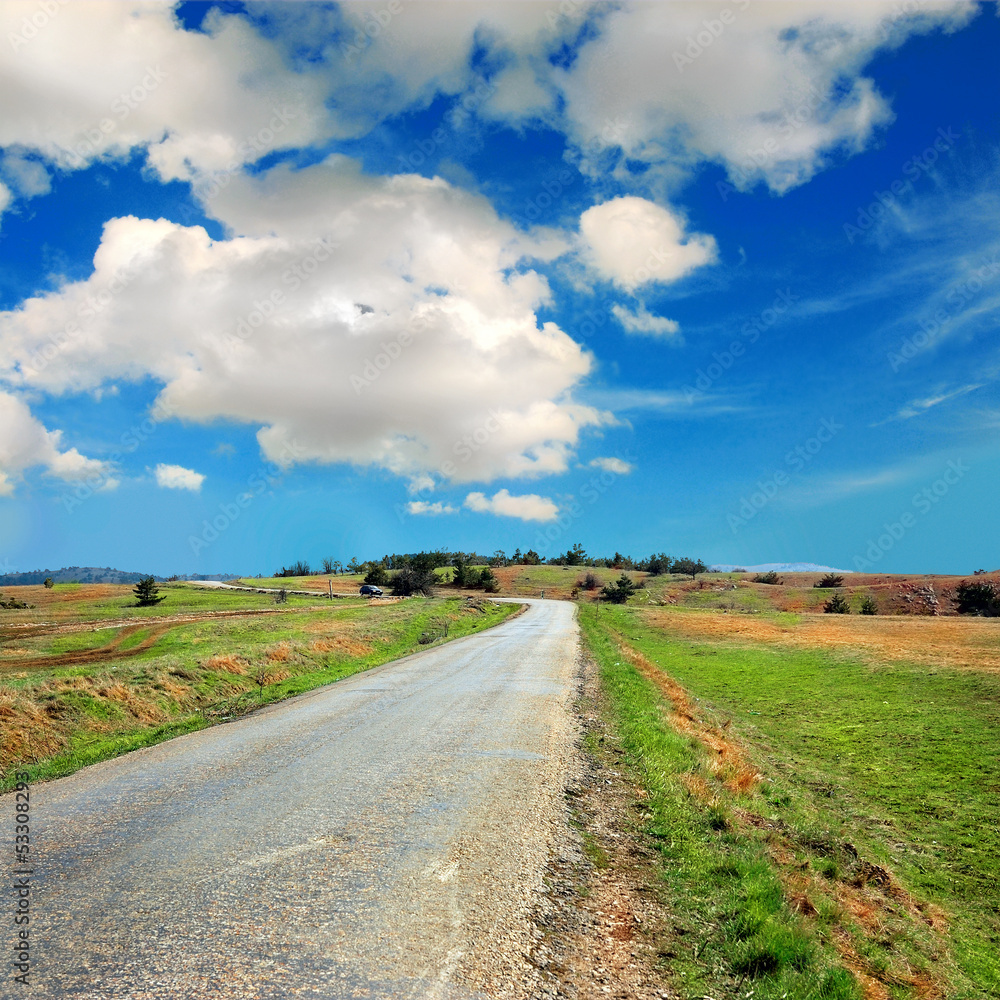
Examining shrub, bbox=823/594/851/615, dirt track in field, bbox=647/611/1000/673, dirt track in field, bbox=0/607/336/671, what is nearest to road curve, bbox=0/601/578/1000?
dirt track in field, bbox=0/607/336/671

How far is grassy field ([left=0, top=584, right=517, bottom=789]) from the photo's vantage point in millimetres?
12789

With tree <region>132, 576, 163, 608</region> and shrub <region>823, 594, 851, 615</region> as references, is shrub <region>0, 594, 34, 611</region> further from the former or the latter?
shrub <region>823, 594, 851, 615</region>

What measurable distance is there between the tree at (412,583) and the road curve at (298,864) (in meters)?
79.7

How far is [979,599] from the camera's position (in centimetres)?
6481

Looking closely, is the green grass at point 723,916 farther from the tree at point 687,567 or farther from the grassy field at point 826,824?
the tree at point 687,567

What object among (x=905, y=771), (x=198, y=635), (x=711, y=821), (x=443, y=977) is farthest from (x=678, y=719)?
(x=198, y=635)

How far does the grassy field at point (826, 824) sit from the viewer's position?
571 centimetres

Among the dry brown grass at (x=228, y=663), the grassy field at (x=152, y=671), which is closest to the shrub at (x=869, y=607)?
the grassy field at (x=152, y=671)

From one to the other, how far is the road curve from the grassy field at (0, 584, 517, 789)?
314 centimetres

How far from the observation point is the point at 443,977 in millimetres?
4434

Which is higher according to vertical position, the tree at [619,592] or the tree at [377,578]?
the tree at [377,578]

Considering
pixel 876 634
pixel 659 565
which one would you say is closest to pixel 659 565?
pixel 659 565

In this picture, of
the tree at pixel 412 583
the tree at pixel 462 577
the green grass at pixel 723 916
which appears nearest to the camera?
the green grass at pixel 723 916

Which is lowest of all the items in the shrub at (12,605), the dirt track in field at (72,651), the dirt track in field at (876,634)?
the dirt track in field at (876,634)
